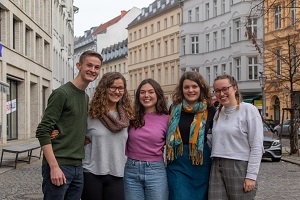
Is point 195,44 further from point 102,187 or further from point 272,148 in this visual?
point 102,187

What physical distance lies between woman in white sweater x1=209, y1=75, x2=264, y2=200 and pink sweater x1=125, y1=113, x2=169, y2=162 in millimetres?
451

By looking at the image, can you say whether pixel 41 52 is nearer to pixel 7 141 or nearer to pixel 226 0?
pixel 7 141

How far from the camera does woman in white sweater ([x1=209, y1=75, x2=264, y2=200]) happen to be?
4852 millimetres

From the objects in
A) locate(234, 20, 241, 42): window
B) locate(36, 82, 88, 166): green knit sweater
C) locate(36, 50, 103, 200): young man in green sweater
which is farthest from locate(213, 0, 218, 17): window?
locate(36, 82, 88, 166): green knit sweater

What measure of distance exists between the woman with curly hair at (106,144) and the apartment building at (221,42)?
43.1 metres

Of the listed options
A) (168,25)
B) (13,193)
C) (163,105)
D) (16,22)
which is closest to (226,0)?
(168,25)

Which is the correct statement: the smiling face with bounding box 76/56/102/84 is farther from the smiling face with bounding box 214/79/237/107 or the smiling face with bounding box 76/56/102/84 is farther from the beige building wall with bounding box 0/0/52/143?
the beige building wall with bounding box 0/0/52/143

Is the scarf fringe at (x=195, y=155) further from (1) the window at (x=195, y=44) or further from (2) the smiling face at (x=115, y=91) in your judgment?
(1) the window at (x=195, y=44)

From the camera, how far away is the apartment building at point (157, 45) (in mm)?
69438

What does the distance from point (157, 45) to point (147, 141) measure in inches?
2797

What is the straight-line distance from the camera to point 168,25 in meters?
71.4

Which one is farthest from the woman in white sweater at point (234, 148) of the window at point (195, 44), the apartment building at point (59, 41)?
the window at point (195, 44)

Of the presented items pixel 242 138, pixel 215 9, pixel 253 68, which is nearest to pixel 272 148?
pixel 242 138

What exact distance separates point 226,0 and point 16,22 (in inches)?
1195
